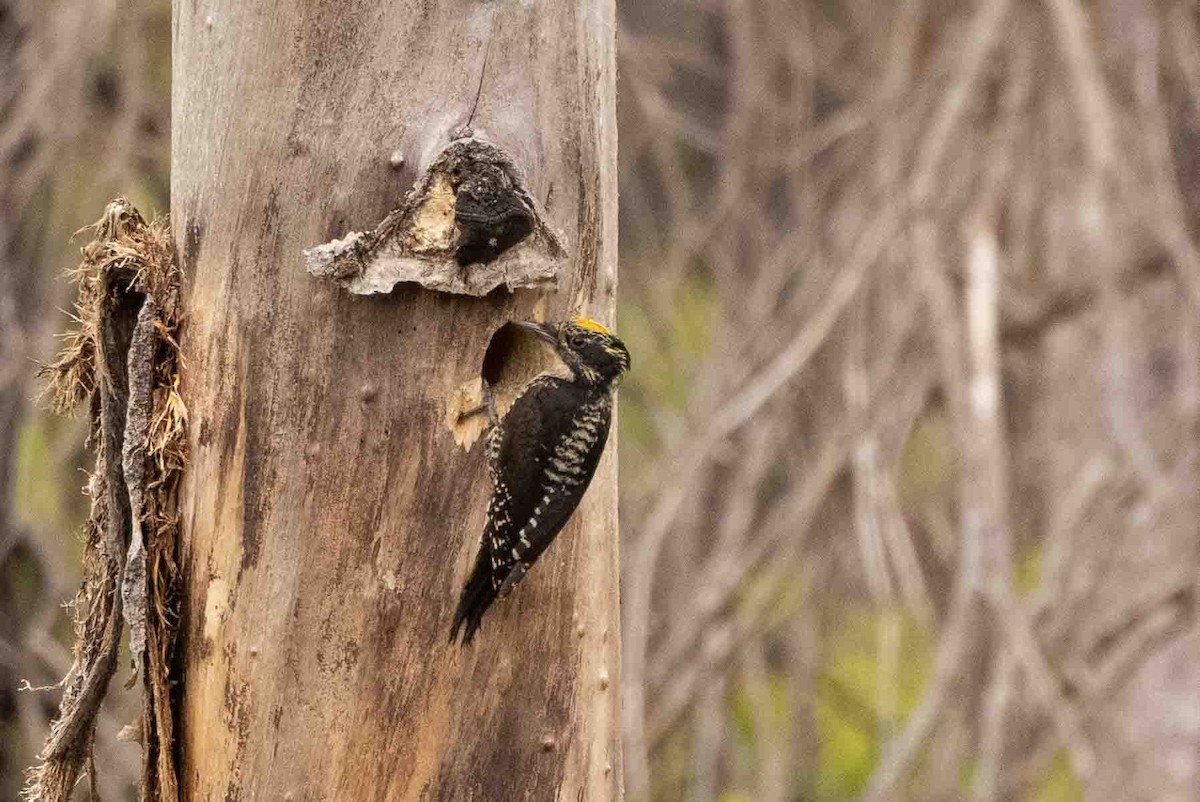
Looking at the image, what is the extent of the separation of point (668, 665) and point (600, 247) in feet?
7.02

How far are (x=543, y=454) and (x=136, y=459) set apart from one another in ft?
2.34

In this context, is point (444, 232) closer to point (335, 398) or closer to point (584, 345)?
point (335, 398)

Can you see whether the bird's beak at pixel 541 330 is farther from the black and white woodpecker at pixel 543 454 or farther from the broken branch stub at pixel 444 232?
the broken branch stub at pixel 444 232

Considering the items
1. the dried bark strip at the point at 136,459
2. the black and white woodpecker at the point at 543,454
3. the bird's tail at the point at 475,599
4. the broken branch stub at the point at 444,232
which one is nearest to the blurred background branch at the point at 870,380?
the black and white woodpecker at the point at 543,454

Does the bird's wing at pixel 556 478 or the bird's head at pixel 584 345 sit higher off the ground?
the bird's head at pixel 584 345

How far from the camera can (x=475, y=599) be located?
2.50 metres

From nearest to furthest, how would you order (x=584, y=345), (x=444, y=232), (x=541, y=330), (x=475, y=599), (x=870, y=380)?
(x=444, y=232)
(x=475, y=599)
(x=541, y=330)
(x=584, y=345)
(x=870, y=380)

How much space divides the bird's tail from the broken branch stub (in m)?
0.47

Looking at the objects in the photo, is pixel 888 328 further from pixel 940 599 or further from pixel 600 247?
pixel 600 247

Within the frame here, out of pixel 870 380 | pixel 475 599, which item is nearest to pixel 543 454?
pixel 475 599

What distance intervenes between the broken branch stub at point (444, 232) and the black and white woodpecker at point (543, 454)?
24 cm

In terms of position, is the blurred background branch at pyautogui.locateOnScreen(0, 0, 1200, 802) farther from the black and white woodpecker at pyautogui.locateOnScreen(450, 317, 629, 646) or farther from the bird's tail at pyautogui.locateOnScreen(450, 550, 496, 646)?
the bird's tail at pyautogui.locateOnScreen(450, 550, 496, 646)

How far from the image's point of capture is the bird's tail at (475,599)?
8.14ft

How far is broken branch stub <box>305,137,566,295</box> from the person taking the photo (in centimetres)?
236
